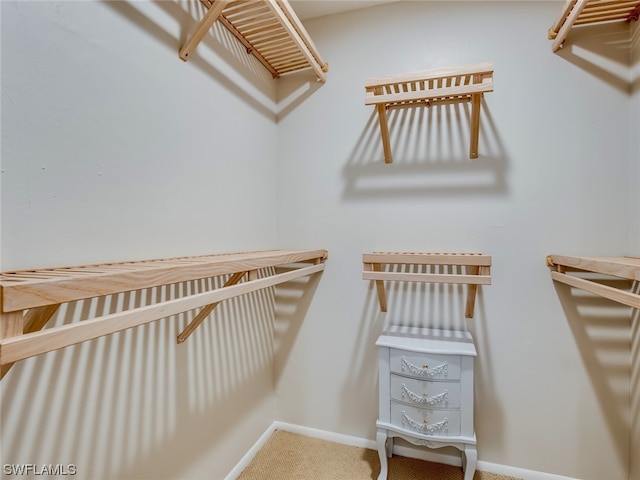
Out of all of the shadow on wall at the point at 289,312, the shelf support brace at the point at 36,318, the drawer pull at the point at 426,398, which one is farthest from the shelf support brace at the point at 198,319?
the drawer pull at the point at 426,398

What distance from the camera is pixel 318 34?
176 centimetres

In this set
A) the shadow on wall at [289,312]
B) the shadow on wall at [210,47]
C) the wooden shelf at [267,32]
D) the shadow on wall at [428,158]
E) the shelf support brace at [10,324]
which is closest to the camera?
the shelf support brace at [10,324]

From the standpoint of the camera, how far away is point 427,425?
1322 mm

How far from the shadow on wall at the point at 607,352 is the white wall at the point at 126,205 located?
5.09 ft

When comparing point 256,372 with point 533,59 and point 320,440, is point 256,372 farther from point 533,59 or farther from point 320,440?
point 533,59

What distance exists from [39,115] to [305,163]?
4.00 feet

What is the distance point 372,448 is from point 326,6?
7.77ft

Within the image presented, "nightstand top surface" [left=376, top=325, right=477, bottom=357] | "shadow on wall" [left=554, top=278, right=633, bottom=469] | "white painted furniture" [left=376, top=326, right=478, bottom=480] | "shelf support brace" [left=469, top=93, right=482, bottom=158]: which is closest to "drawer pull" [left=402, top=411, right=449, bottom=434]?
"white painted furniture" [left=376, top=326, right=478, bottom=480]

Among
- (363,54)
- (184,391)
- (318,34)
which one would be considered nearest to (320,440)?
(184,391)

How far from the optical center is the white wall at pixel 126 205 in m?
0.71

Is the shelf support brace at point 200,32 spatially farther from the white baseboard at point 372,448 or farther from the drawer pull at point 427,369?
the white baseboard at point 372,448

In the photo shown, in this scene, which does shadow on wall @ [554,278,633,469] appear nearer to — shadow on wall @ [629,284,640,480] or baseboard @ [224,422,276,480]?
shadow on wall @ [629,284,640,480]

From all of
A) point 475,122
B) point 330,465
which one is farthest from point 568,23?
point 330,465

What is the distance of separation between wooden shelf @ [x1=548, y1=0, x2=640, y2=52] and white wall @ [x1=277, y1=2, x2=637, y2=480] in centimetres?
5
